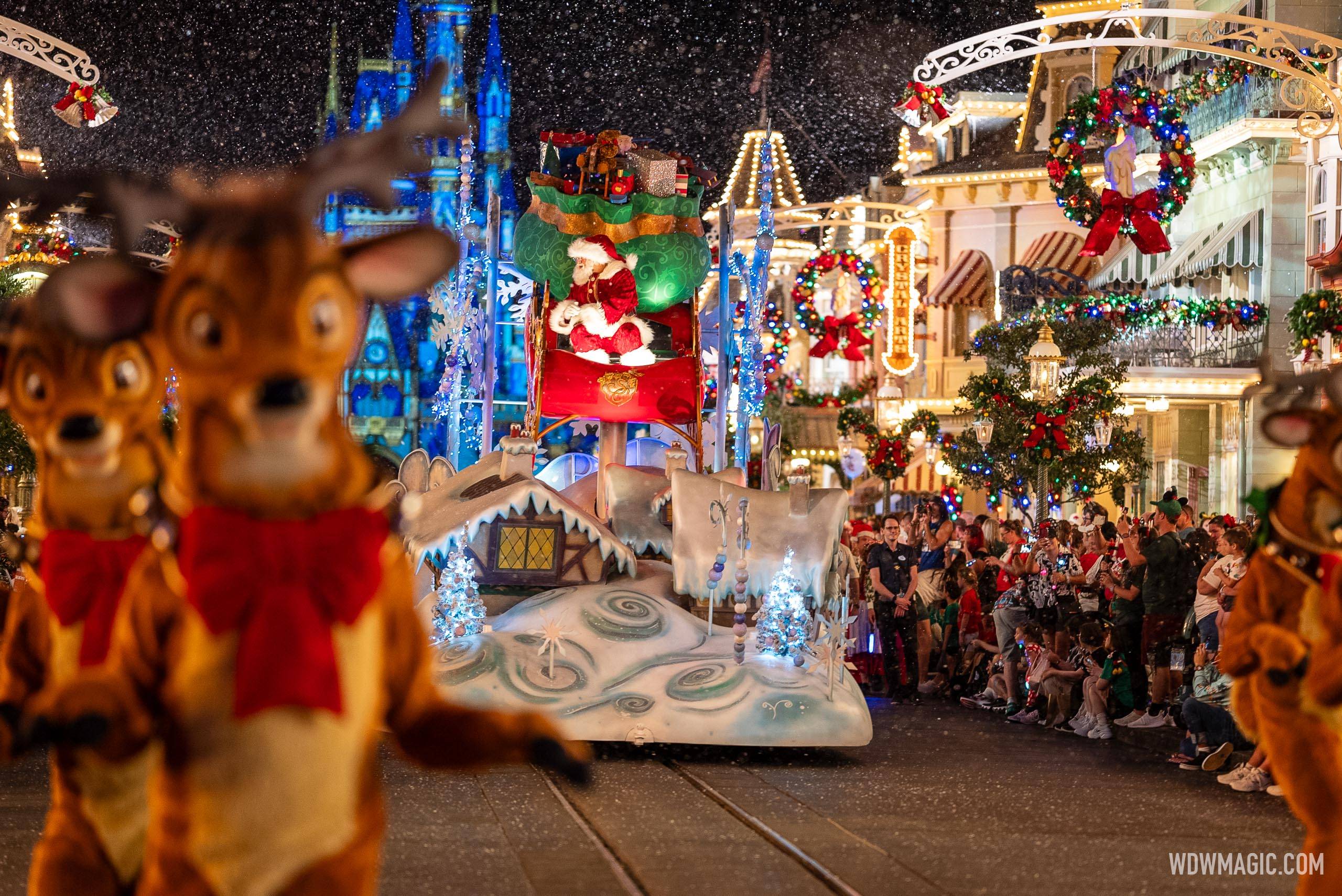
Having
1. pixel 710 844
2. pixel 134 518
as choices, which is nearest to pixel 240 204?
pixel 134 518

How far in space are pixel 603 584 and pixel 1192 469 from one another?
18300 millimetres

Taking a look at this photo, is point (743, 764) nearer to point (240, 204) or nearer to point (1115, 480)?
point (240, 204)

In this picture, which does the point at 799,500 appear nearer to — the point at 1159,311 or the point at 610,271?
the point at 610,271

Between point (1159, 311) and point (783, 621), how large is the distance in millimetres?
14667

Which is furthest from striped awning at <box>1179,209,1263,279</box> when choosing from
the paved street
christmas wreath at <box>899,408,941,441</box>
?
the paved street

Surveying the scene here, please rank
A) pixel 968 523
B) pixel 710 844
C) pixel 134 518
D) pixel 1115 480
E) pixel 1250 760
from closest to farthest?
pixel 134 518 < pixel 710 844 < pixel 1250 760 < pixel 968 523 < pixel 1115 480

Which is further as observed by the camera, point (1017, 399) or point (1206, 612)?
A: point (1017, 399)

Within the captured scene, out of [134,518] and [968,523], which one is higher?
[134,518]

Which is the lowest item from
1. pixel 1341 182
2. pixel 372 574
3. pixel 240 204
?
pixel 372 574

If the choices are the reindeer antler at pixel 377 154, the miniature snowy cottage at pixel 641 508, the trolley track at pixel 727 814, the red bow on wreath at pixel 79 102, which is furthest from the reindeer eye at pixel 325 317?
the red bow on wreath at pixel 79 102

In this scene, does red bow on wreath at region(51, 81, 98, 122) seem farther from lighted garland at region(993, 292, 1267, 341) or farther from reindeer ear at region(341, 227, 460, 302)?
lighted garland at region(993, 292, 1267, 341)

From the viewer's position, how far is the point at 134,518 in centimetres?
463

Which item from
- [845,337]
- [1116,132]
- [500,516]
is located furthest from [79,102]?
[845,337]

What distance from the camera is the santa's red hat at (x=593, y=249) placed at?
499 inches
